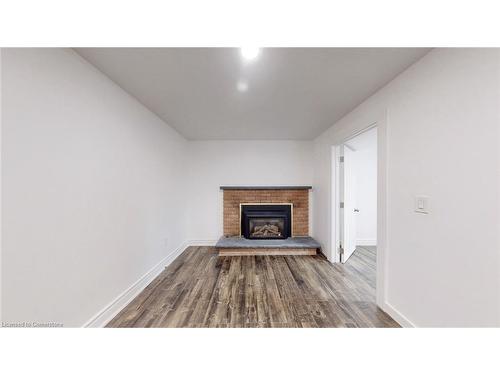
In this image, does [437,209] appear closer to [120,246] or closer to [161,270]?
[120,246]

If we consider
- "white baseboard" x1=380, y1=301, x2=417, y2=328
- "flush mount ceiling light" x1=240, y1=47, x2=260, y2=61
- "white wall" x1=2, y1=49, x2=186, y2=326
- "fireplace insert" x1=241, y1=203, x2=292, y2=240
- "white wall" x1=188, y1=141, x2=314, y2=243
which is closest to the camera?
"white wall" x1=2, y1=49, x2=186, y2=326

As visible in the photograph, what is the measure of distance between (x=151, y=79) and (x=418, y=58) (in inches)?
86.8

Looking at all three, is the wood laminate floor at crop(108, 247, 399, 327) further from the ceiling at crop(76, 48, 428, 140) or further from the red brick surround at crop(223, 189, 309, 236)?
the ceiling at crop(76, 48, 428, 140)

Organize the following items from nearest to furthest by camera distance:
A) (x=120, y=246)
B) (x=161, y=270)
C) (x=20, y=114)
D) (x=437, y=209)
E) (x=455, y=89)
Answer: (x=20, y=114)
(x=455, y=89)
(x=437, y=209)
(x=120, y=246)
(x=161, y=270)

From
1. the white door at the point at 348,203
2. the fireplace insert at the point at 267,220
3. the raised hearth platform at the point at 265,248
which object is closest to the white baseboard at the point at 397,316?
the white door at the point at 348,203

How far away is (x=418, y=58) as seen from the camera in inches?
56.8

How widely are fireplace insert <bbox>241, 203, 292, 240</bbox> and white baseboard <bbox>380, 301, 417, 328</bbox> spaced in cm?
215

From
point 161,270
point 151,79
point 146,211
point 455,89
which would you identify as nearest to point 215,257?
point 161,270

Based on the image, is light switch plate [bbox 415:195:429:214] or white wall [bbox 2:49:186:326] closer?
white wall [bbox 2:49:186:326]

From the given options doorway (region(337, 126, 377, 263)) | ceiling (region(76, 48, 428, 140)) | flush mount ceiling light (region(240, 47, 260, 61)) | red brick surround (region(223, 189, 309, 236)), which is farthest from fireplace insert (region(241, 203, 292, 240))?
flush mount ceiling light (region(240, 47, 260, 61))

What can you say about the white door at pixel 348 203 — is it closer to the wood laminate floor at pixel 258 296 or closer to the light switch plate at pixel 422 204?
the wood laminate floor at pixel 258 296

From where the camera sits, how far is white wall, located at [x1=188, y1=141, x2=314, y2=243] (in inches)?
159

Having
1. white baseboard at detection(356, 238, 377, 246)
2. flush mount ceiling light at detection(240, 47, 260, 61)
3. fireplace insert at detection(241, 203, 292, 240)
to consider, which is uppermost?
flush mount ceiling light at detection(240, 47, 260, 61)

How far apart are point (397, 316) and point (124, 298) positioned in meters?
2.59
